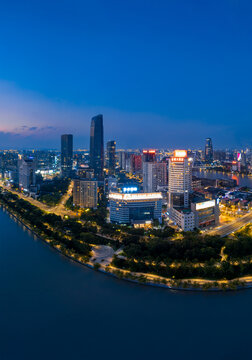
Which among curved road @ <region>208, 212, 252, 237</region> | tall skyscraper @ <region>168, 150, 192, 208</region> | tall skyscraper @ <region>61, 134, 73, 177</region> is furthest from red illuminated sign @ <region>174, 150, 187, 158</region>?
tall skyscraper @ <region>61, 134, 73, 177</region>

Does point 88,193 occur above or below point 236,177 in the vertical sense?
below

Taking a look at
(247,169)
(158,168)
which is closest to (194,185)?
(158,168)

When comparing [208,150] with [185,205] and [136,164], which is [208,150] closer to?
[136,164]

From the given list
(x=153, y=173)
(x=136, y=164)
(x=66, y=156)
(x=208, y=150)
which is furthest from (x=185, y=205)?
(x=208, y=150)

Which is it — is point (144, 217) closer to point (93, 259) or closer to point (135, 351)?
point (93, 259)

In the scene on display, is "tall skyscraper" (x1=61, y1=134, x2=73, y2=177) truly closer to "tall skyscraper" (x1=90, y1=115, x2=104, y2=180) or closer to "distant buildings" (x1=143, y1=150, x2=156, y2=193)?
"tall skyscraper" (x1=90, y1=115, x2=104, y2=180)
